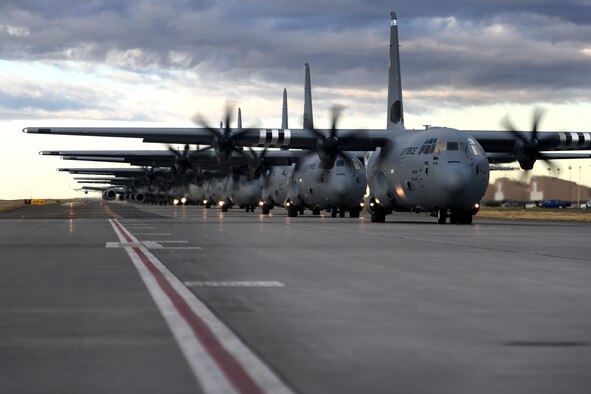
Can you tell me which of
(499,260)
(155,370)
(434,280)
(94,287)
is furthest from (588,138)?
(155,370)

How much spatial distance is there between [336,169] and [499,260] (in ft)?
119

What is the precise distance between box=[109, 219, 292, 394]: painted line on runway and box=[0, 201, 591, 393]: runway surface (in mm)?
16

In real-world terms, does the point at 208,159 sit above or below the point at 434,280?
above

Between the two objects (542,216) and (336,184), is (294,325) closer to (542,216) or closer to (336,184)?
(336,184)

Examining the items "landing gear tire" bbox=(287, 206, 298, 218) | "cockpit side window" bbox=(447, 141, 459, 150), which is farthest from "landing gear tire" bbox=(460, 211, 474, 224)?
"landing gear tire" bbox=(287, 206, 298, 218)

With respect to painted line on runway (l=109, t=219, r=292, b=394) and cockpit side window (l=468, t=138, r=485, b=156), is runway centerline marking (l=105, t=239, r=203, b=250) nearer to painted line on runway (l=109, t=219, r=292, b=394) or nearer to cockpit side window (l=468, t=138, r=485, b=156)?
painted line on runway (l=109, t=219, r=292, b=394)

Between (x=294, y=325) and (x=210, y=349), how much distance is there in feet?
5.56

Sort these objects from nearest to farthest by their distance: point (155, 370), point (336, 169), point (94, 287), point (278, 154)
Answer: point (155, 370) → point (94, 287) → point (336, 169) → point (278, 154)

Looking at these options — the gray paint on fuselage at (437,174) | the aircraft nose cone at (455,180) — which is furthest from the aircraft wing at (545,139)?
the aircraft nose cone at (455,180)

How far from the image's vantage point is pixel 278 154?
71438 millimetres

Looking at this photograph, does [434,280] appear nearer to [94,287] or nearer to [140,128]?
[94,287]

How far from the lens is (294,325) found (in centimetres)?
911

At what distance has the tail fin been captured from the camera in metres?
52.1

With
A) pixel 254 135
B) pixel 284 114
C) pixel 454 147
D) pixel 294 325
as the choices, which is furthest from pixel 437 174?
pixel 284 114
